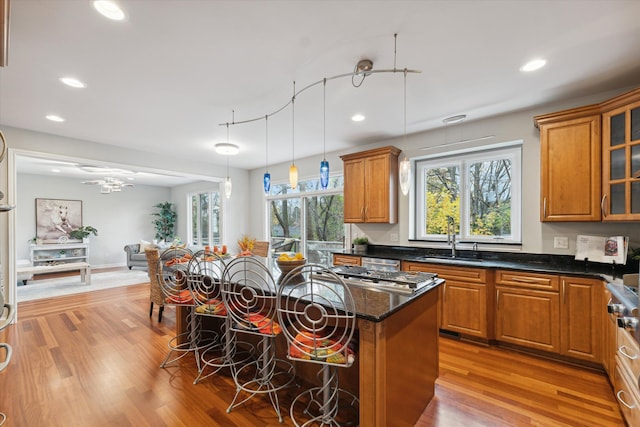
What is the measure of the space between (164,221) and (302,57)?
8806 mm

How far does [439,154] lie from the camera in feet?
12.9

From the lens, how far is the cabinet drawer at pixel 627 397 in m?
1.64

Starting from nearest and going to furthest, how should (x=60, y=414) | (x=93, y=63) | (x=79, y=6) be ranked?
(x=79, y=6)
(x=60, y=414)
(x=93, y=63)

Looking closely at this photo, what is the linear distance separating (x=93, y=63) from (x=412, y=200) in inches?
151

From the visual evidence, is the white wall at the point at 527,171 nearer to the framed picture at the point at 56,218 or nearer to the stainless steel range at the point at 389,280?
the stainless steel range at the point at 389,280

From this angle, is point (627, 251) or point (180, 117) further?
point (180, 117)

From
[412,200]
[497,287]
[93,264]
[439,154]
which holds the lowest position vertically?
[93,264]

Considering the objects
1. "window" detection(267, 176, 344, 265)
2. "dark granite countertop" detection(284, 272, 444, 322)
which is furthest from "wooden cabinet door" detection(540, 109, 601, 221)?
"window" detection(267, 176, 344, 265)

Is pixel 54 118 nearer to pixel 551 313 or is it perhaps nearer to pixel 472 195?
pixel 472 195

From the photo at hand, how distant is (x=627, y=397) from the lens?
5.93 feet

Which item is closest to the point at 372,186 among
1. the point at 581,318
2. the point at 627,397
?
the point at 581,318

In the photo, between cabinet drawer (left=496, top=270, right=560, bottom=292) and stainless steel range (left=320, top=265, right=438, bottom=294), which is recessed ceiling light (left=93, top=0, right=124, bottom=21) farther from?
cabinet drawer (left=496, top=270, right=560, bottom=292)

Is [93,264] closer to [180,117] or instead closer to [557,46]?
[180,117]

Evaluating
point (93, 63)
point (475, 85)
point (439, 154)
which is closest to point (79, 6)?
point (93, 63)
